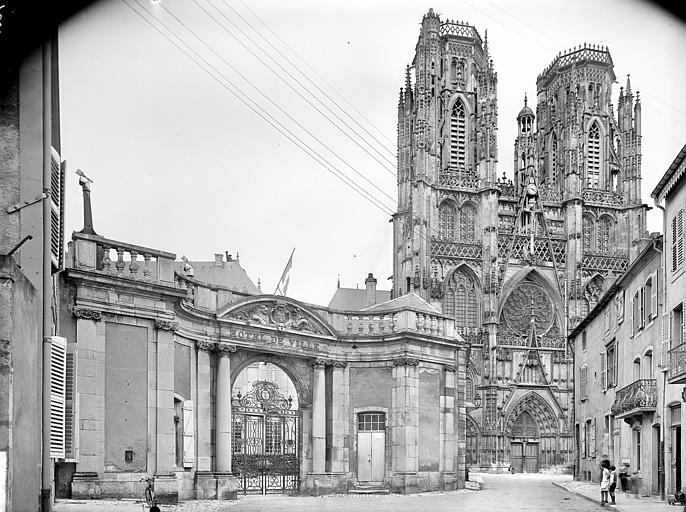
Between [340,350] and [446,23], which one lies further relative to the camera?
[446,23]

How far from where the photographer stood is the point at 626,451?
34.7 m

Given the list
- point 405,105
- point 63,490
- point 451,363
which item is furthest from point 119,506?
point 405,105

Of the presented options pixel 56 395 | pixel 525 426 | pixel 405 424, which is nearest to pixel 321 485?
pixel 405 424

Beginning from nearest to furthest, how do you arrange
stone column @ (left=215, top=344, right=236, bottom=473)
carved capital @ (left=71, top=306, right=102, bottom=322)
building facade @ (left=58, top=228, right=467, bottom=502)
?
carved capital @ (left=71, top=306, right=102, bottom=322) → building facade @ (left=58, top=228, right=467, bottom=502) → stone column @ (left=215, top=344, right=236, bottom=473)

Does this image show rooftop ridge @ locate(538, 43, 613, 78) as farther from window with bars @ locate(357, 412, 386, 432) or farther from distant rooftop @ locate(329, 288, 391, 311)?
window with bars @ locate(357, 412, 386, 432)

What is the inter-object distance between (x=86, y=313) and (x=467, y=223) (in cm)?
5790

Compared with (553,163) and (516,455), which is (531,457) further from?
(553,163)

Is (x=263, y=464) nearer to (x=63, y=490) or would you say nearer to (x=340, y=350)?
(x=340, y=350)

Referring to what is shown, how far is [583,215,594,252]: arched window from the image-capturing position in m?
82.2

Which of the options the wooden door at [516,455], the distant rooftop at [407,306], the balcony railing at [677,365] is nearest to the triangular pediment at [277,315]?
the distant rooftop at [407,306]

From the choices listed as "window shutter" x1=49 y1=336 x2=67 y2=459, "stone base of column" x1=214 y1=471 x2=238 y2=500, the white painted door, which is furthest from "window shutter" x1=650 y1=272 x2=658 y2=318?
"window shutter" x1=49 y1=336 x2=67 y2=459

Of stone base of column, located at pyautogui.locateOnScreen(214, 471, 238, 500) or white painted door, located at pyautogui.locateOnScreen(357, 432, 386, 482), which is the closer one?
stone base of column, located at pyautogui.locateOnScreen(214, 471, 238, 500)

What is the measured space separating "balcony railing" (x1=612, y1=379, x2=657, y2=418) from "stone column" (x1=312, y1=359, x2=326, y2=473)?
8.62 m

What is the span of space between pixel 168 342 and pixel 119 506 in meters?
4.73
